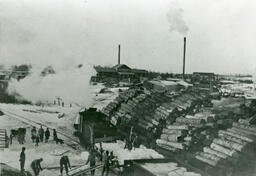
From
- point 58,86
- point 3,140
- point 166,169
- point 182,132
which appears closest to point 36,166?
point 3,140

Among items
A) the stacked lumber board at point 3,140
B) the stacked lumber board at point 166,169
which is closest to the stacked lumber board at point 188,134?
the stacked lumber board at point 166,169

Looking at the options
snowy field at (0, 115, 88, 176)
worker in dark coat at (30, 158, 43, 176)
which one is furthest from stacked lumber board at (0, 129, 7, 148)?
worker in dark coat at (30, 158, 43, 176)

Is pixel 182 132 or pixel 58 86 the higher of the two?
pixel 58 86

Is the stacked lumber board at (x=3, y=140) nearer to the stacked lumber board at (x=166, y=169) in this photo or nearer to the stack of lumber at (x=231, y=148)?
the stacked lumber board at (x=166, y=169)

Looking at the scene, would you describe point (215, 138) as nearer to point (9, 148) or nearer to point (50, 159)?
point (50, 159)

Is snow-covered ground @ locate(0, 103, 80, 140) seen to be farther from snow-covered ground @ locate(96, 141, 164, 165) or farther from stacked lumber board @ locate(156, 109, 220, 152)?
stacked lumber board @ locate(156, 109, 220, 152)

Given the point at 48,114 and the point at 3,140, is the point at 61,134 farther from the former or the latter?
the point at 48,114
